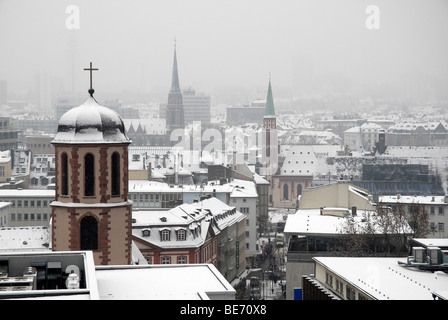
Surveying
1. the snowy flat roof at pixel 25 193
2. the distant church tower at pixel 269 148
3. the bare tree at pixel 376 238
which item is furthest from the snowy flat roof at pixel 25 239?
the distant church tower at pixel 269 148

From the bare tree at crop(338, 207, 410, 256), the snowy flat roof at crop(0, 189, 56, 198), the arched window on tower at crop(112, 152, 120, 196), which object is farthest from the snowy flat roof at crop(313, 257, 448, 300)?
the snowy flat roof at crop(0, 189, 56, 198)

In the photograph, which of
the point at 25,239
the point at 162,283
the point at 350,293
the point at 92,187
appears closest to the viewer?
the point at 162,283

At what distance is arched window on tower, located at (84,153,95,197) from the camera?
2689 centimetres

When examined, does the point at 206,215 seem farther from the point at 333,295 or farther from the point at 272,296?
the point at 333,295

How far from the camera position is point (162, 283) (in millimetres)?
21656

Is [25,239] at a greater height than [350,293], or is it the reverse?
[350,293]

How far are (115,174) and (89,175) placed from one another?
2.45ft

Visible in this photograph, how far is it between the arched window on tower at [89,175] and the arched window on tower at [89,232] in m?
0.75

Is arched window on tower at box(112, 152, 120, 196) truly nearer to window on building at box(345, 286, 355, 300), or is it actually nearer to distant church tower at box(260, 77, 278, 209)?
window on building at box(345, 286, 355, 300)

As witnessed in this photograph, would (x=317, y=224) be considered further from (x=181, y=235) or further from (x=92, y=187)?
(x=92, y=187)

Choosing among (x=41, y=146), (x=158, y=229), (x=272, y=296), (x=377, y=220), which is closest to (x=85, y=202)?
(x=377, y=220)

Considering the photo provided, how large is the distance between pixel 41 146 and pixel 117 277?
378 ft

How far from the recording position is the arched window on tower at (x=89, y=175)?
26.9m

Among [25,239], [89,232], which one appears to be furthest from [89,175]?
[25,239]
